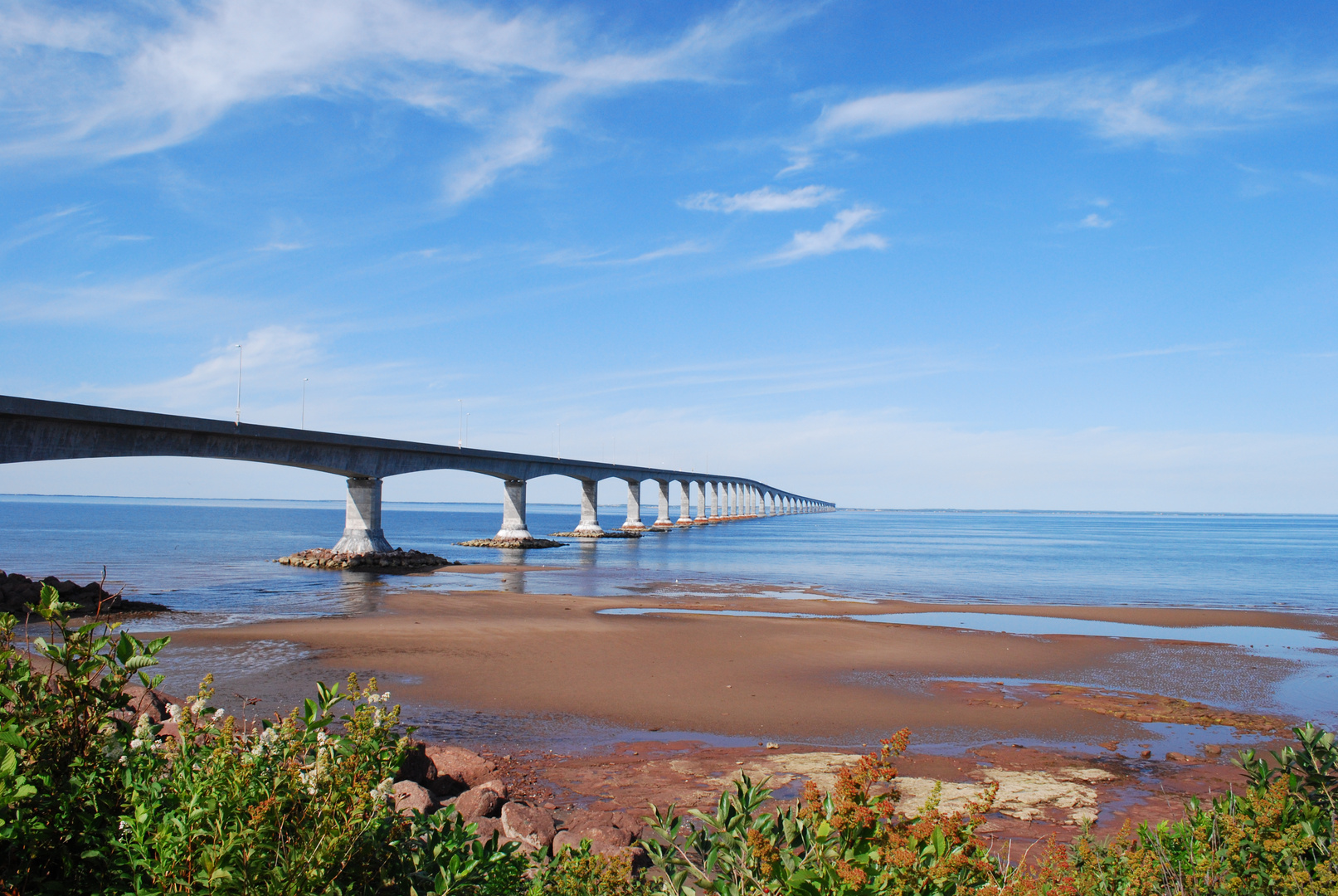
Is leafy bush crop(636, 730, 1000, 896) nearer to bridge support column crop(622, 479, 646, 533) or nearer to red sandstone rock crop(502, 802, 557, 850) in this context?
red sandstone rock crop(502, 802, 557, 850)

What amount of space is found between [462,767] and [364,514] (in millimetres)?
44732

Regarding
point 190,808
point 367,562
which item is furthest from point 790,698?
point 367,562

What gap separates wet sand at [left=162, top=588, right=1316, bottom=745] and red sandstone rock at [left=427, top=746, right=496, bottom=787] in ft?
12.8

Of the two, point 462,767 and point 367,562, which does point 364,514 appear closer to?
point 367,562

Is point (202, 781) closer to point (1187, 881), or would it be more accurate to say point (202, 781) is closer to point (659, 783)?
point (1187, 881)

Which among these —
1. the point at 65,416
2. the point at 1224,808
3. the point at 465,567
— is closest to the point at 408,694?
the point at 1224,808

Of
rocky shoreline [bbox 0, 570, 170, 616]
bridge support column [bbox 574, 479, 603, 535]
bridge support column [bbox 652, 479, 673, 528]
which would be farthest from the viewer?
bridge support column [bbox 652, 479, 673, 528]

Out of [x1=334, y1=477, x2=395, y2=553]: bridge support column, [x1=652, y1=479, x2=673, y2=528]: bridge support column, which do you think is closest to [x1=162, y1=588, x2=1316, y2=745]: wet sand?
[x1=334, y1=477, x2=395, y2=553]: bridge support column

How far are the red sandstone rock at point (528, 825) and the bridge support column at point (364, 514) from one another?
4555 centimetres

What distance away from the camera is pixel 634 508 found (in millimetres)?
108812

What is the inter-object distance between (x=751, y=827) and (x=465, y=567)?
4836 centimetres

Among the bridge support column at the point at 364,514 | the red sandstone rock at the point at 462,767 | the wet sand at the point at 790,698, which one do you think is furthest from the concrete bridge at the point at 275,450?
the red sandstone rock at the point at 462,767

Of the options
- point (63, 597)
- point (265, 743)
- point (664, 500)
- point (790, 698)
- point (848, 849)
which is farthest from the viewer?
point (664, 500)

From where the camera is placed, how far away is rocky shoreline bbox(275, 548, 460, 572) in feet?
156
